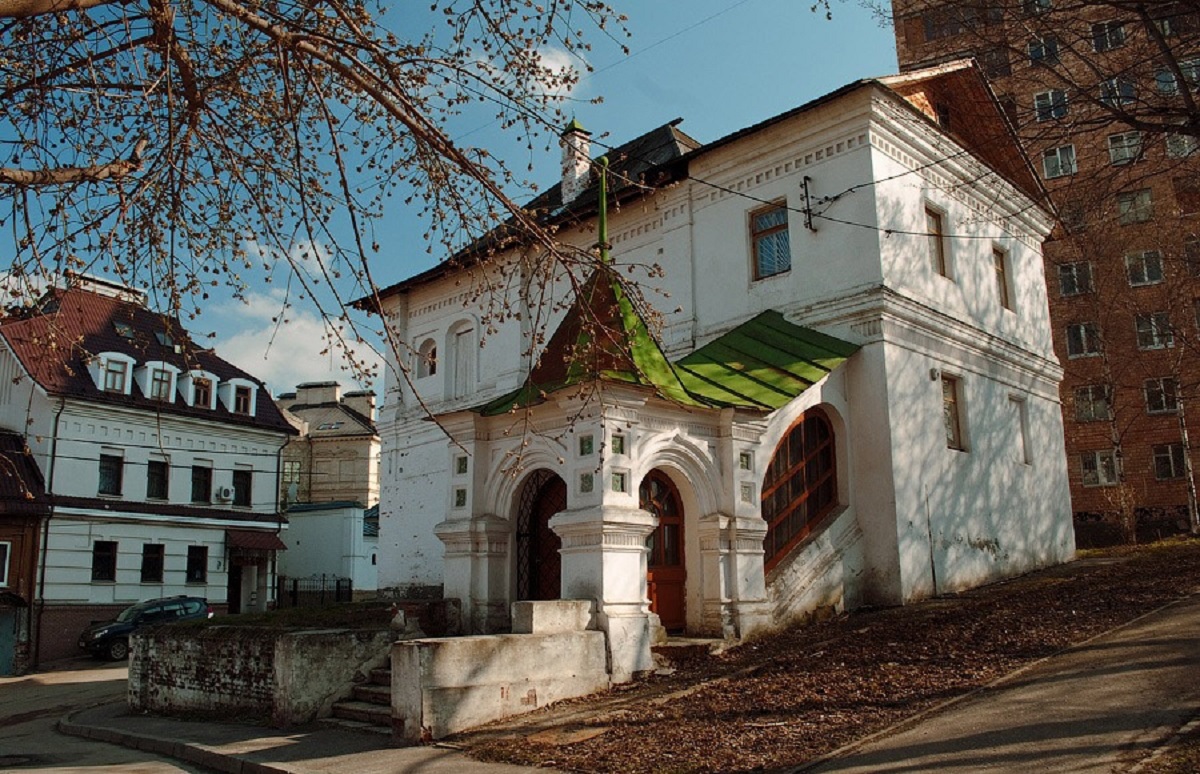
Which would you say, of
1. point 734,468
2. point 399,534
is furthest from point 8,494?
point 734,468

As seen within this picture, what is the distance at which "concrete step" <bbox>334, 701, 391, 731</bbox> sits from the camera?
988cm

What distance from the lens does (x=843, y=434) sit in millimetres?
14500

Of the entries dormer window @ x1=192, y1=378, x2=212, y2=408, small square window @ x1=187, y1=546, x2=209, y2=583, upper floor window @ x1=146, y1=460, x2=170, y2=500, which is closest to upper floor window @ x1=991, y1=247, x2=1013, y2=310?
upper floor window @ x1=146, y1=460, x2=170, y2=500

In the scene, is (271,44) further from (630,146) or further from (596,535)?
(630,146)

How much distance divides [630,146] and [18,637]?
19.7m

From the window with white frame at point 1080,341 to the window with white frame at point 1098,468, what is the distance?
370cm

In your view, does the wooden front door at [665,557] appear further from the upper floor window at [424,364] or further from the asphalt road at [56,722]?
the upper floor window at [424,364]

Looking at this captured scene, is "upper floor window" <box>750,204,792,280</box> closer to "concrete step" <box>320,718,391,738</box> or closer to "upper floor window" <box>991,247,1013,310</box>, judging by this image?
"upper floor window" <box>991,247,1013,310</box>

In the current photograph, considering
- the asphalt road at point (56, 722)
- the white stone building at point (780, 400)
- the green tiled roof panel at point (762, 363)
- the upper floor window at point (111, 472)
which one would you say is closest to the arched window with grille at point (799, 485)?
the white stone building at point (780, 400)

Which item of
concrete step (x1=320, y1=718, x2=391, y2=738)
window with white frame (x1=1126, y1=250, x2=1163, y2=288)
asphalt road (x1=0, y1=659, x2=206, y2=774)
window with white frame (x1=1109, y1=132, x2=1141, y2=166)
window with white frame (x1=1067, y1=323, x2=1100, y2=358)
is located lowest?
asphalt road (x1=0, y1=659, x2=206, y2=774)

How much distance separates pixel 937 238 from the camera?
1680cm

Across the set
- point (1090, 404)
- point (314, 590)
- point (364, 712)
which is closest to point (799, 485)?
point (364, 712)

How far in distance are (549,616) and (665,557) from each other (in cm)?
250

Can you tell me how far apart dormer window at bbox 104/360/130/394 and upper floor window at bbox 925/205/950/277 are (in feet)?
75.6
